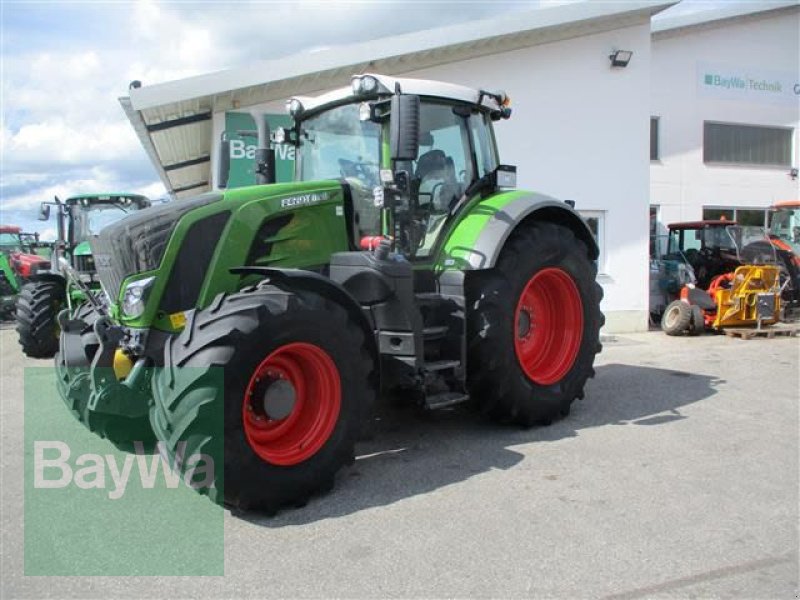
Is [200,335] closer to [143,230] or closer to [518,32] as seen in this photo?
[143,230]

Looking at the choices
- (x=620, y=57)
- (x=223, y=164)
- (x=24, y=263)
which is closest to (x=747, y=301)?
(x=620, y=57)

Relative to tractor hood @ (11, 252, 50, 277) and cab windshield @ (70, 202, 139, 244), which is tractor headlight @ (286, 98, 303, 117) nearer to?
cab windshield @ (70, 202, 139, 244)

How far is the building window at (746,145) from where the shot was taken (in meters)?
16.3

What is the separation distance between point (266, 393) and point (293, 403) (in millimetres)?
181

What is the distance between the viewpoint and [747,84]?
16578mm

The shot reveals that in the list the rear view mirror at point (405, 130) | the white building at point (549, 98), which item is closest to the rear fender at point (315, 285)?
the rear view mirror at point (405, 130)

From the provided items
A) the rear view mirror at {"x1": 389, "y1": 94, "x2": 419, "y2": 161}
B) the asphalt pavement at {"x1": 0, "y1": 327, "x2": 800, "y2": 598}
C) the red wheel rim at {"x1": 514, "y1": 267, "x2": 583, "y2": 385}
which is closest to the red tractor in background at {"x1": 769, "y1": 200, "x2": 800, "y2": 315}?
the asphalt pavement at {"x1": 0, "y1": 327, "x2": 800, "y2": 598}

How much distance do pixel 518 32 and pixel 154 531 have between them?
29.5 feet

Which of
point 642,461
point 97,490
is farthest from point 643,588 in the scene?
point 97,490

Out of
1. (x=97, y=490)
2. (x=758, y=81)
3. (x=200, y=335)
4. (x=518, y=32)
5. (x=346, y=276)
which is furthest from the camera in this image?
(x=758, y=81)

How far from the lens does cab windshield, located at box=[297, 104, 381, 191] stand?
4.86 meters

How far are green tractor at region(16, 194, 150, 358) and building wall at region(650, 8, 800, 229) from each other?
37.2 ft

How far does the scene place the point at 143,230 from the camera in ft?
13.1

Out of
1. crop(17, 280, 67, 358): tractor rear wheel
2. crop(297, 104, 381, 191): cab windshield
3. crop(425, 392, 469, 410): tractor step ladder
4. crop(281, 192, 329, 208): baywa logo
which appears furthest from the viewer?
crop(17, 280, 67, 358): tractor rear wheel
